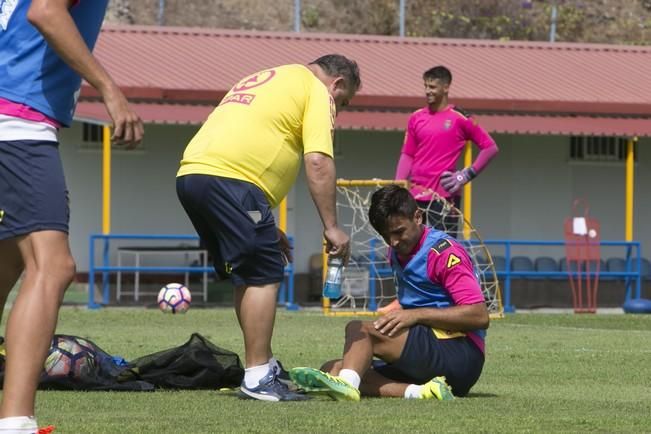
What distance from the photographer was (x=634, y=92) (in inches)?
999

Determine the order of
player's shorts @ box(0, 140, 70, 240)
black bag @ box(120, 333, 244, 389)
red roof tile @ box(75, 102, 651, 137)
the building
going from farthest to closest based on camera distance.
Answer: the building → red roof tile @ box(75, 102, 651, 137) → black bag @ box(120, 333, 244, 389) → player's shorts @ box(0, 140, 70, 240)

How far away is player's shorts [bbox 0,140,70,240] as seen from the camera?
564 centimetres

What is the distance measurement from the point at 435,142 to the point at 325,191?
709 centimetres

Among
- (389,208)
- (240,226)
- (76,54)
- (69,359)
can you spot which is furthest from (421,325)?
(76,54)

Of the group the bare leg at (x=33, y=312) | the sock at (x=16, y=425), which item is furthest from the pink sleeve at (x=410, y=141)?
the sock at (x=16, y=425)

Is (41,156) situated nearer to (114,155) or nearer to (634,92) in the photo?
(114,155)

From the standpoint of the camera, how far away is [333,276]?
8.15m

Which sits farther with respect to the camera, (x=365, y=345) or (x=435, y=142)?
(x=435, y=142)

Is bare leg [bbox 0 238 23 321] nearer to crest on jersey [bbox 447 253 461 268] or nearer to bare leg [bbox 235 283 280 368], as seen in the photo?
bare leg [bbox 235 283 280 368]

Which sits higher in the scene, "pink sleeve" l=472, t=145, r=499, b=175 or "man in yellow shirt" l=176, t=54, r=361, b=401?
"pink sleeve" l=472, t=145, r=499, b=175

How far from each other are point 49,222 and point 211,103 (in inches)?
696

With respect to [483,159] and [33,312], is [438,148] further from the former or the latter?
[33,312]

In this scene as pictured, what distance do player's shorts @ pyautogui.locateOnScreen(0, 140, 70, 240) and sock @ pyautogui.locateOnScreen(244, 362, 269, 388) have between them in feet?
7.57

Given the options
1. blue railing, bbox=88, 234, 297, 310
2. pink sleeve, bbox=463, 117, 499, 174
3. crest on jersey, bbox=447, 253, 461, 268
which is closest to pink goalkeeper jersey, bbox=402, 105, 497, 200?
pink sleeve, bbox=463, 117, 499, 174
